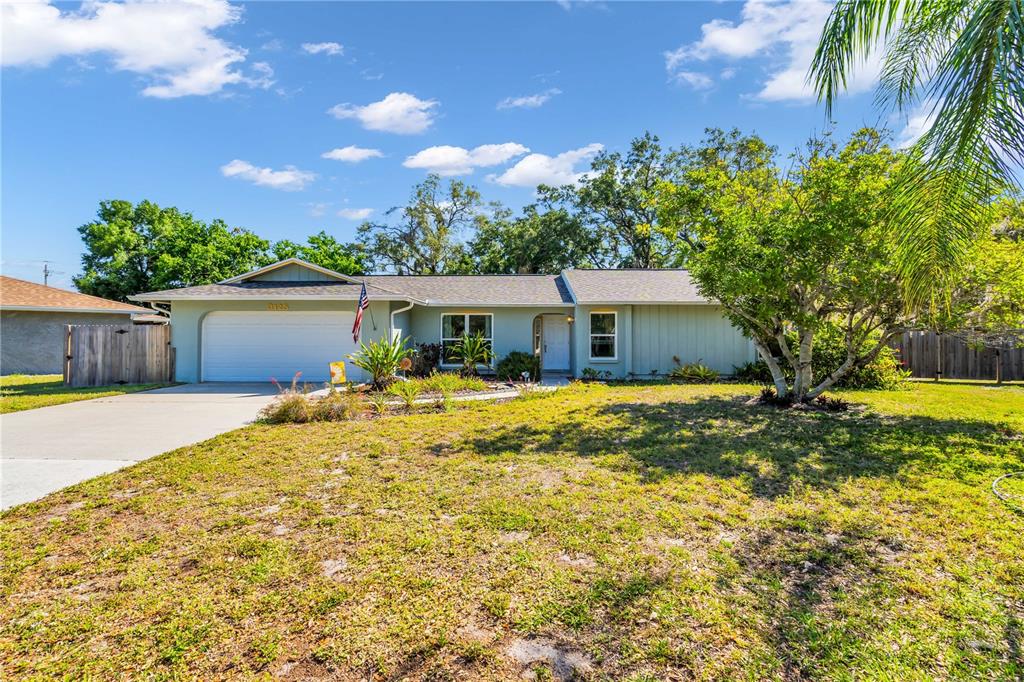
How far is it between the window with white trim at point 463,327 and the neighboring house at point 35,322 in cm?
1391

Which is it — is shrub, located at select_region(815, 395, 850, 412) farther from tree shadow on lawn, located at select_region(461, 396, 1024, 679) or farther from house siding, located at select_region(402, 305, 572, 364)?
house siding, located at select_region(402, 305, 572, 364)

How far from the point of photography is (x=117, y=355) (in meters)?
13.7

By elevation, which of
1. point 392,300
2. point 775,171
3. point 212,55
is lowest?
point 392,300

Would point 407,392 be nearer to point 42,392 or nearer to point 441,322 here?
point 441,322

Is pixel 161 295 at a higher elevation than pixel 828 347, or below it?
higher

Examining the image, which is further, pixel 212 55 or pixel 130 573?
pixel 212 55

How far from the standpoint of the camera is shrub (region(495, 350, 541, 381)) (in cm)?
1445

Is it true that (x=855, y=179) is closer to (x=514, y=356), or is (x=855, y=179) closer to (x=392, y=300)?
(x=514, y=356)

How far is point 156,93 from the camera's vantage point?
42.4ft

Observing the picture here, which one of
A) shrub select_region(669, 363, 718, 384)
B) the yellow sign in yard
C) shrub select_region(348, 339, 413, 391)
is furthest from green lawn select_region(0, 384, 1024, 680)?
shrub select_region(669, 363, 718, 384)

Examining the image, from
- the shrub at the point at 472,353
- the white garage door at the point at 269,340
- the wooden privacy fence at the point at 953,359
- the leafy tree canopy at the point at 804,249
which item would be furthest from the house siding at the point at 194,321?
the wooden privacy fence at the point at 953,359

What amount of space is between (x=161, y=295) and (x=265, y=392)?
5.03 metres

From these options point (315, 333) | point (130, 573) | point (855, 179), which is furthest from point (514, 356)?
point (130, 573)

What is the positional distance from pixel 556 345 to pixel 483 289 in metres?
3.51
